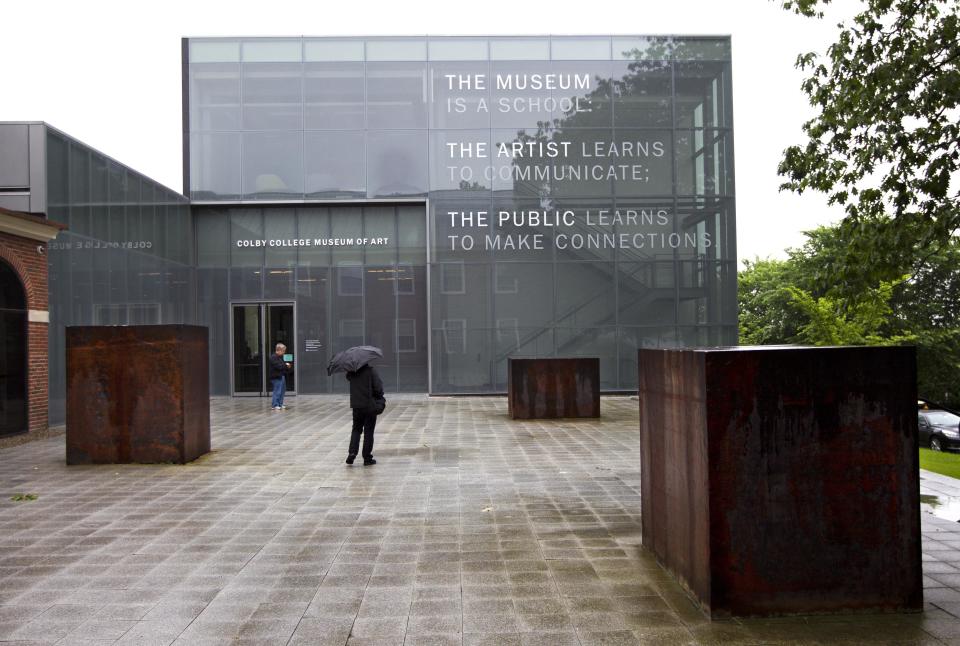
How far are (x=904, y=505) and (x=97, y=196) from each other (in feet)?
61.7

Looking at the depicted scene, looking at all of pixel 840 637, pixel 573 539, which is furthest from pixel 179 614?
pixel 840 637

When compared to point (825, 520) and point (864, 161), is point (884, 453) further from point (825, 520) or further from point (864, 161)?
point (864, 161)

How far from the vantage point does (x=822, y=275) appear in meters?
10.6

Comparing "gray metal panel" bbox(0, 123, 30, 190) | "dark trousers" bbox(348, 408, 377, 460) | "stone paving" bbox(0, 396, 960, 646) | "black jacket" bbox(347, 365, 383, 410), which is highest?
"gray metal panel" bbox(0, 123, 30, 190)

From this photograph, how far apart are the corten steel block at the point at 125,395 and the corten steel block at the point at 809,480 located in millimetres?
8551

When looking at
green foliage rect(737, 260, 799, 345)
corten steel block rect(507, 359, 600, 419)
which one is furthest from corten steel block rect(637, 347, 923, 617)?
green foliage rect(737, 260, 799, 345)

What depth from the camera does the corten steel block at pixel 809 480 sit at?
15.7 feet

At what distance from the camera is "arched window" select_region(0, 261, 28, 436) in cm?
1476

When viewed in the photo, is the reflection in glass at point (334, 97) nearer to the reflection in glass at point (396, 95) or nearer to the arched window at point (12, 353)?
the reflection in glass at point (396, 95)

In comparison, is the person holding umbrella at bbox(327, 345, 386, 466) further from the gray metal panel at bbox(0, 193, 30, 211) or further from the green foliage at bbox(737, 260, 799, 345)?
the green foliage at bbox(737, 260, 799, 345)

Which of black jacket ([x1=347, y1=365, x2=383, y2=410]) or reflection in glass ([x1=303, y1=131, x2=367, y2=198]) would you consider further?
reflection in glass ([x1=303, y1=131, x2=367, y2=198])

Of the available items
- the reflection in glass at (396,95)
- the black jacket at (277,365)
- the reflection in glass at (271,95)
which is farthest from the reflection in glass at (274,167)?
the black jacket at (277,365)

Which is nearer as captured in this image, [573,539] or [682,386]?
[682,386]

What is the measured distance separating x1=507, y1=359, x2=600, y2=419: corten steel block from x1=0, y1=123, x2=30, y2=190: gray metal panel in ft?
35.2
